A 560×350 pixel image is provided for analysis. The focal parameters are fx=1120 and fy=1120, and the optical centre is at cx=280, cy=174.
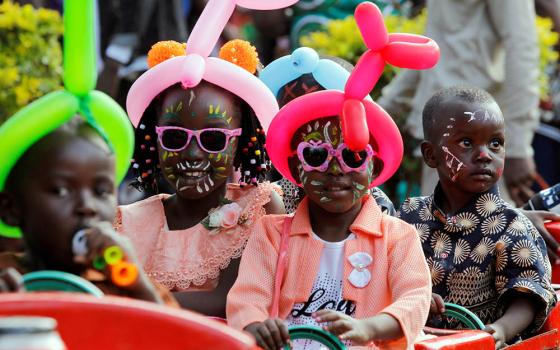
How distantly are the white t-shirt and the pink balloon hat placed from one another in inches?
16.3

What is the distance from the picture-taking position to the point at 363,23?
3832mm

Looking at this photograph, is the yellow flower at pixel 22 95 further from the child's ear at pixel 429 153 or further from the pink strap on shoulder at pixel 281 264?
the pink strap on shoulder at pixel 281 264

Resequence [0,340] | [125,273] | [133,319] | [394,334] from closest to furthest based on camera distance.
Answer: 1. [0,340]
2. [133,319]
3. [125,273]
4. [394,334]

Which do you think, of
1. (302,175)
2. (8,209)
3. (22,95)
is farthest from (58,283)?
(22,95)

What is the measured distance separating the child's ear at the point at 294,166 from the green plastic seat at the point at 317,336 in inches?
36.0

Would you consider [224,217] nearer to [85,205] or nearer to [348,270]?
[348,270]

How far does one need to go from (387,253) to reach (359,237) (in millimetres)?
127

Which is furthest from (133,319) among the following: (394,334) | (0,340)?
(394,334)

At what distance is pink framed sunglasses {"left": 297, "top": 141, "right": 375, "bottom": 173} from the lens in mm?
4008

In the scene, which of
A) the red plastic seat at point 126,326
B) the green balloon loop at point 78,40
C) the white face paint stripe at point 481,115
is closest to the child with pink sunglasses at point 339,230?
the white face paint stripe at point 481,115

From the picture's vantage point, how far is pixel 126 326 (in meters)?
2.51

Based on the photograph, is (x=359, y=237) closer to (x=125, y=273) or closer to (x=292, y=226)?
(x=292, y=226)

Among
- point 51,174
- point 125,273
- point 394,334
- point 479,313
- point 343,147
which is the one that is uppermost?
point 51,174

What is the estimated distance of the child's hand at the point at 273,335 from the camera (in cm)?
345
